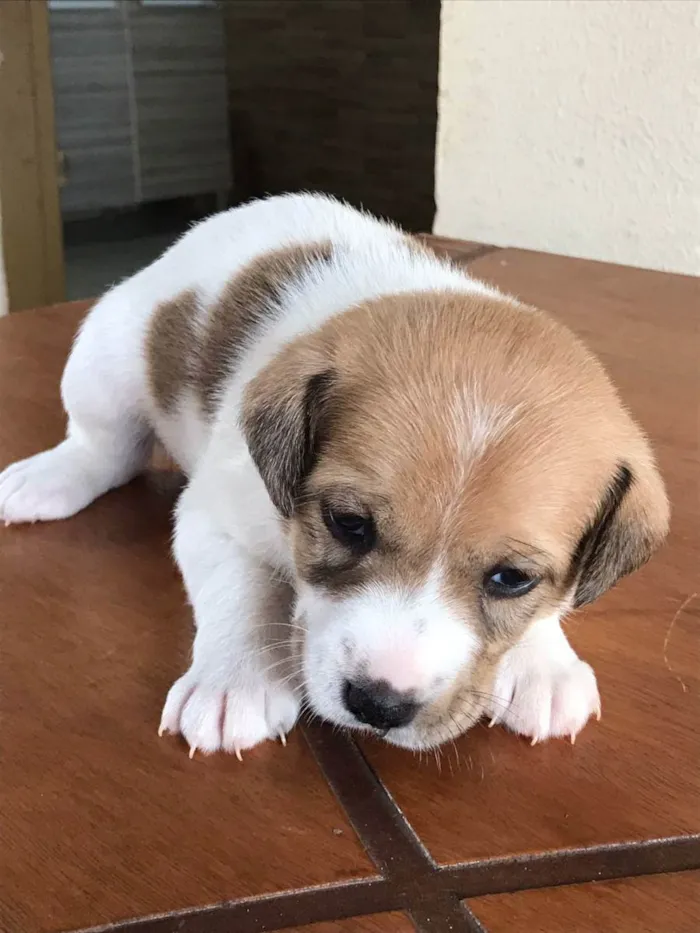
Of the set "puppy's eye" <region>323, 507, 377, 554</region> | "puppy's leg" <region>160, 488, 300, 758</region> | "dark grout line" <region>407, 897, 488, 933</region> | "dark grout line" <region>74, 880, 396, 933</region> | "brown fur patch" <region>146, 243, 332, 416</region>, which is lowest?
"dark grout line" <region>407, 897, 488, 933</region>

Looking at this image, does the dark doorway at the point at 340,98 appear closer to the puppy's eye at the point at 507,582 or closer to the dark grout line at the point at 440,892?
the puppy's eye at the point at 507,582

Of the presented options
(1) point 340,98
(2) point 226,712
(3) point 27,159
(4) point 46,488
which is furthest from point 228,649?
(1) point 340,98

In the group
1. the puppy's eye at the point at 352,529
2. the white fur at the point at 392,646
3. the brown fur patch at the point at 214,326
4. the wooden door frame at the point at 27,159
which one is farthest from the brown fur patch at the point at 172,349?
the wooden door frame at the point at 27,159

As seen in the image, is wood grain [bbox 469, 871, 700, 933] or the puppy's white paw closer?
wood grain [bbox 469, 871, 700, 933]

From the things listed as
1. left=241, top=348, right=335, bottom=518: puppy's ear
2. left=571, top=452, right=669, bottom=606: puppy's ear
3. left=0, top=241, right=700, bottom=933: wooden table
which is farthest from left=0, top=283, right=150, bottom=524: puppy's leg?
left=571, top=452, right=669, bottom=606: puppy's ear

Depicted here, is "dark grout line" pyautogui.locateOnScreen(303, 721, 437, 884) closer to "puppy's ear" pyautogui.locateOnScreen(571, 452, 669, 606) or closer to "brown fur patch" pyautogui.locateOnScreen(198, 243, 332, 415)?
"puppy's ear" pyautogui.locateOnScreen(571, 452, 669, 606)

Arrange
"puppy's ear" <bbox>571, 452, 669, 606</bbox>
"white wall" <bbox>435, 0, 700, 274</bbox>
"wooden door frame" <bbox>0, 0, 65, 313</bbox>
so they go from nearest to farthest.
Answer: "puppy's ear" <bbox>571, 452, 669, 606</bbox>
"white wall" <bbox>435, 0, 700, 274</bbox>
"wooden door frame" <bbox>0, 0, 65, 313</bbox>
